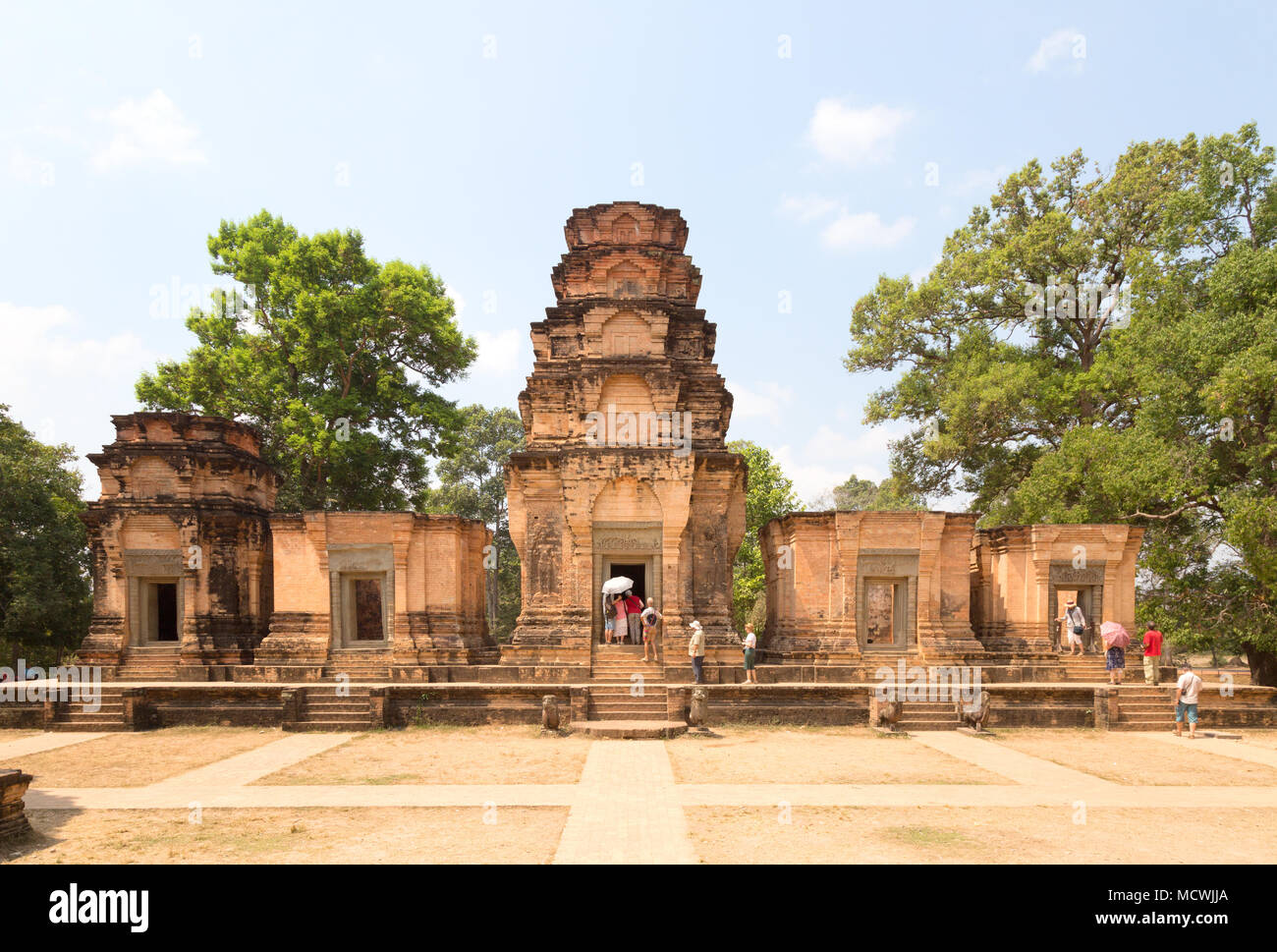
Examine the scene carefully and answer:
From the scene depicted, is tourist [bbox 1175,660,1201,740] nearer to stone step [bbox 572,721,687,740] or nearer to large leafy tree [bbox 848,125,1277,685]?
large leafy tree [bbox 848,125,1277,685]

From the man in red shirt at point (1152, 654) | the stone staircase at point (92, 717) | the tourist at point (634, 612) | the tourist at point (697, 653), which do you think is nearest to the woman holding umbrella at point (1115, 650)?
the man in red shirt at point (1152, 654)

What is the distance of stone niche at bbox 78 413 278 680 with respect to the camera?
2023cm

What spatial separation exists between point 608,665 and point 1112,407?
19.4 metres

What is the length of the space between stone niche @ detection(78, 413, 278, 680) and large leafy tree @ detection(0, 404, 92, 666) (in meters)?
4.59

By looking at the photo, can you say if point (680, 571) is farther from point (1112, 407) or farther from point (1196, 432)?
point (1112, 407)

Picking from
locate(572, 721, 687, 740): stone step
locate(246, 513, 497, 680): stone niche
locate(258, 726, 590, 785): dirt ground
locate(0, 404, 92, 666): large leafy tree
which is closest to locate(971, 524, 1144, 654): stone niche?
locate(572, 721, 687, 740): stone step

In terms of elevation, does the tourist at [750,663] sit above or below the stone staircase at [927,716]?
above

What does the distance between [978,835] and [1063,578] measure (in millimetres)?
14998

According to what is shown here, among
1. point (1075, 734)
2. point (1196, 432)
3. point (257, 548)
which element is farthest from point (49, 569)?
point (1196, 432)

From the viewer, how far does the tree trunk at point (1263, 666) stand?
20172 millimetres

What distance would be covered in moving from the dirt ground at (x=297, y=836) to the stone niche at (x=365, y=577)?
35.0 ft

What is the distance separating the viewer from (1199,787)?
1027 centimetres

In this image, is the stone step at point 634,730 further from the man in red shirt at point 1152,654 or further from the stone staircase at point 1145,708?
the man in red shirt at point 1152,654

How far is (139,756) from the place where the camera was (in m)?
12.7
